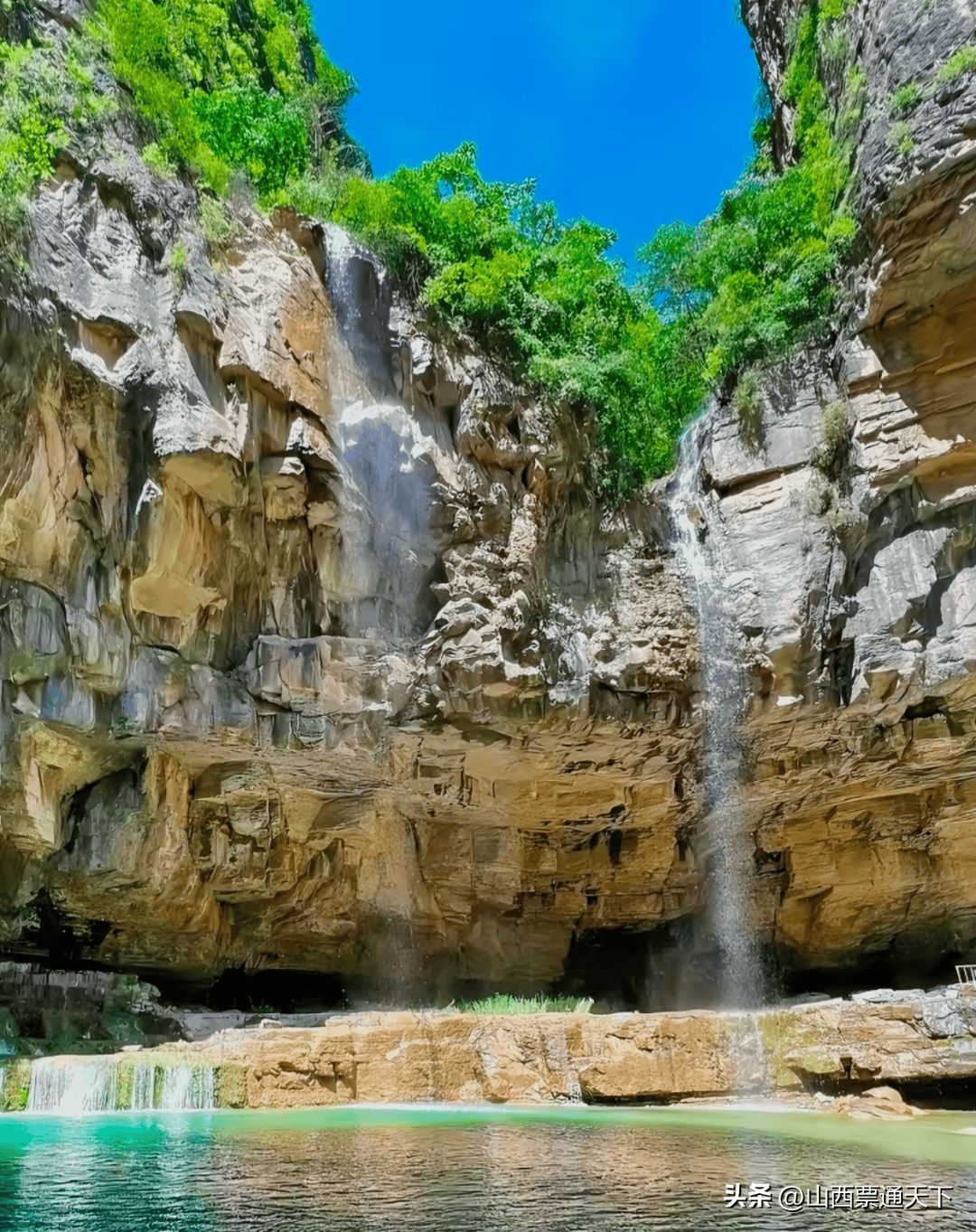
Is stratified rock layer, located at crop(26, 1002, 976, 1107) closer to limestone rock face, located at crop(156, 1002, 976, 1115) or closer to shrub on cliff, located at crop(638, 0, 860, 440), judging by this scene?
limestone rock face, located at crop(156, 1002, 976, 1115)

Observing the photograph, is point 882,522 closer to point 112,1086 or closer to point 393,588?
point 393,588

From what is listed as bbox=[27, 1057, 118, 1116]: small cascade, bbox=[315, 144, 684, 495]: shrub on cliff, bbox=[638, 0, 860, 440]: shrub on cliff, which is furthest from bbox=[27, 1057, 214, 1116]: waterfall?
bbox=[638, 0, 860, 440]: shrub on cliff

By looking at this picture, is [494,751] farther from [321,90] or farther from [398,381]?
[321,90]

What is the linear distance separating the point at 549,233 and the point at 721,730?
999 centimetres

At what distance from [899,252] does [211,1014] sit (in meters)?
14.7

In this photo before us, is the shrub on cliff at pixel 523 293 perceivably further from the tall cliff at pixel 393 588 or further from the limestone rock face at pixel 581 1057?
the limestone rock face at pixel 581 1057

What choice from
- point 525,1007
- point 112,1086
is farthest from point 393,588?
point 112,1086

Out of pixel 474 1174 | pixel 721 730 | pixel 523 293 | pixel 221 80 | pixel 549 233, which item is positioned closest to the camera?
pixel 474 1174

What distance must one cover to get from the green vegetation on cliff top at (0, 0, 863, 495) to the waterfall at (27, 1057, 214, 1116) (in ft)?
35.0

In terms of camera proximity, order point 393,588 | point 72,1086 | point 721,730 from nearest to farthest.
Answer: point 72,1086, point 393,588, point 721,730

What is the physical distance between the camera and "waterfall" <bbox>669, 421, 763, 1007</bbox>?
47.6 feet

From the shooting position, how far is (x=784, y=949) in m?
17.9

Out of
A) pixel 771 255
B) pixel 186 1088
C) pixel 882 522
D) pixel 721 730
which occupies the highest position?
pixel 771 255

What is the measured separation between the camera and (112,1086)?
958 centimetres
